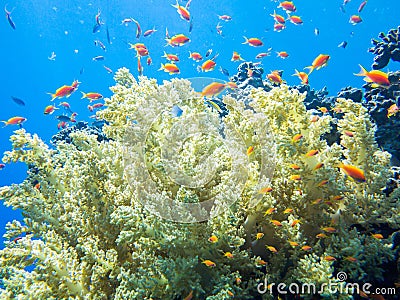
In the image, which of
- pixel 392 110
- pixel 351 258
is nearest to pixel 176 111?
pixel 351 258

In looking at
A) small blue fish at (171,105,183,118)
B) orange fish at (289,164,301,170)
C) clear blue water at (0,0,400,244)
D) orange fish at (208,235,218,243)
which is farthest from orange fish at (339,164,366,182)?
clear blue water at (0,0,400,244)

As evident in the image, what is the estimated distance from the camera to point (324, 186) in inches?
105

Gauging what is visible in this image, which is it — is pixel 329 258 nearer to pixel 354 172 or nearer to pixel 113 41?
pixel 354 172

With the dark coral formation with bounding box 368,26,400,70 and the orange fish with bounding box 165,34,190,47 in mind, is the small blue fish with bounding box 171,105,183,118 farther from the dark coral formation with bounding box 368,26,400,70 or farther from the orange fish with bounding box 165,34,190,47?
the dark coral formation with bounding box 368,26,400,70

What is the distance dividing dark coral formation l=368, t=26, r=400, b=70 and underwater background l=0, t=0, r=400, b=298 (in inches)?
1310

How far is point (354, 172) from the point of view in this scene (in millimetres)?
2699

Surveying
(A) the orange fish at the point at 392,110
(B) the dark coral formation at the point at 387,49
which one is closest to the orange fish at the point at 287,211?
(A) the orange fish at the point at 392,110

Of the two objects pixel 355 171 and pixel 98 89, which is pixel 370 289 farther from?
pixel 98 89

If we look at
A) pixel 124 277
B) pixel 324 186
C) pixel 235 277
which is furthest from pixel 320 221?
pixel 124 277

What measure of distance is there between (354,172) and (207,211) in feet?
4.90

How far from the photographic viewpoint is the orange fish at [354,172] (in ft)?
8.82

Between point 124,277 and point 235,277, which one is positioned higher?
point 235,277

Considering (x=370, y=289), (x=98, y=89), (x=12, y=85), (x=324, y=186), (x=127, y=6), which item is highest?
(x=127, y=6)

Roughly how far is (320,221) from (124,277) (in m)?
1.87
